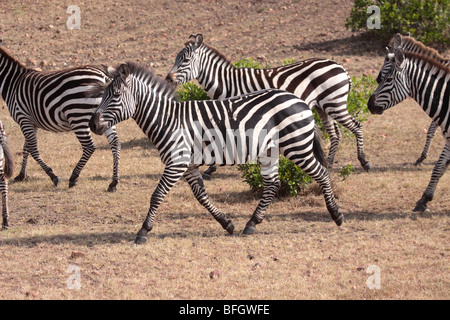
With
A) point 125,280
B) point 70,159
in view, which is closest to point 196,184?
point 125,280

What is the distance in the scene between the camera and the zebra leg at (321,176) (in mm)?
8258

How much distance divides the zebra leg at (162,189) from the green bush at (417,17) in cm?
1247

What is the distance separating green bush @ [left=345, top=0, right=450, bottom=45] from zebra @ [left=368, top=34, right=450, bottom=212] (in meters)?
10.2

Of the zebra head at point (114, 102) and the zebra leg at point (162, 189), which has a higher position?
the zebra head at point (114, 102)

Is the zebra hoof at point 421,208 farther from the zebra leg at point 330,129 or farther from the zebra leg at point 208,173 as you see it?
the zebra leg at point 208,173

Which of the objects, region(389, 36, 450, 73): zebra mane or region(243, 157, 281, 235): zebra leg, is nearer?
region(243, 157, 281, 235): zebra leg

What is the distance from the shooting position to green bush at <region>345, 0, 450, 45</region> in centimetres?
1853

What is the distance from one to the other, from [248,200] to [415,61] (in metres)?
3.33

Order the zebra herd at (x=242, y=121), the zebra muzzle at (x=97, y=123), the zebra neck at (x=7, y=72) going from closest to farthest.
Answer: the zebra muzzle at (x=97, y=123), the zebra herd at (x=242, y=121), the zebra neck at (x=7, y=72)

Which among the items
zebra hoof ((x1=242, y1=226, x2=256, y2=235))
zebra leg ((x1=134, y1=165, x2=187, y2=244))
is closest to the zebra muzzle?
zebra leg ((x1=134, y1=165, x2=187, y2=244))

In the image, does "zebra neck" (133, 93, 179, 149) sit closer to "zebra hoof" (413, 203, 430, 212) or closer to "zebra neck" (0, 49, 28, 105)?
"zebra hoof" (413, 203, 430, 212)

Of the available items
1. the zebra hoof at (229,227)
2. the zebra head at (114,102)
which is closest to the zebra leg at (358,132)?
the zebra hoof at (229,227)

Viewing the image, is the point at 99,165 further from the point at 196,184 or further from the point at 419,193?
the point at 419,193

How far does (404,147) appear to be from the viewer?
1278 cm
